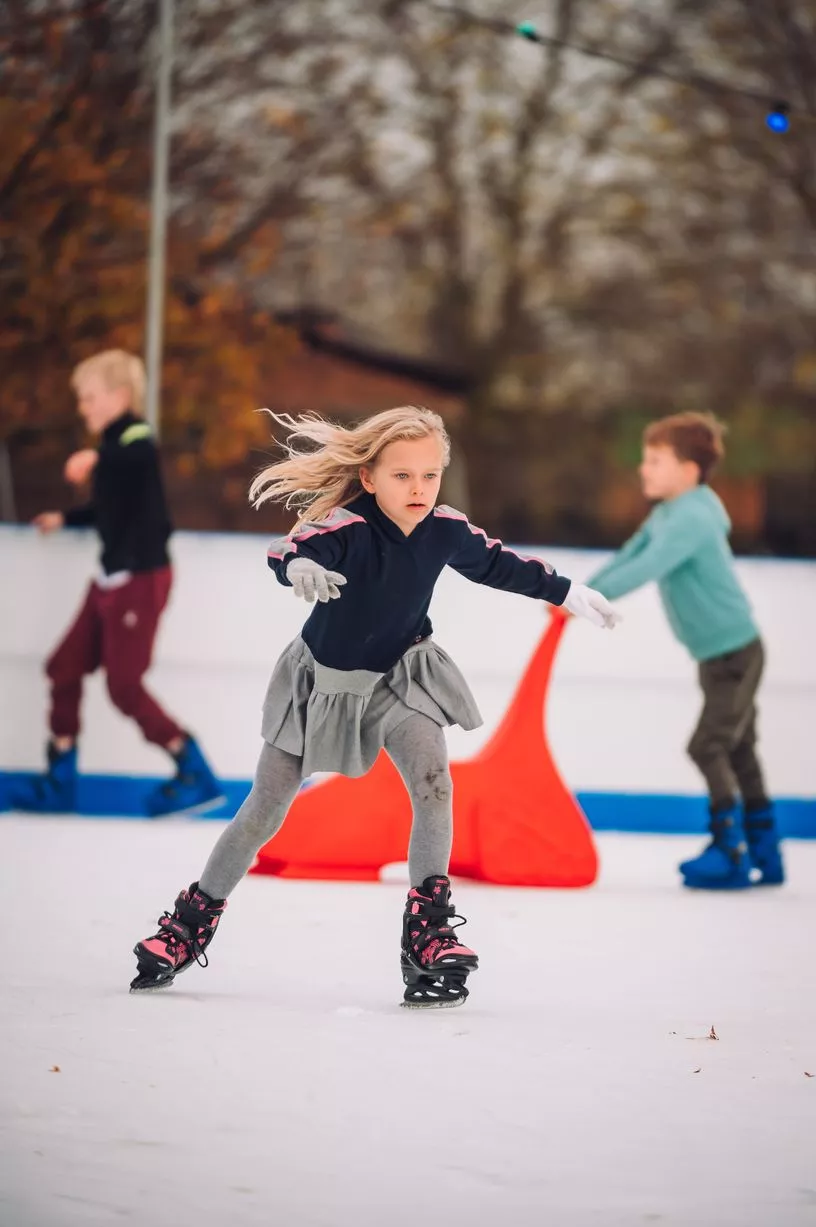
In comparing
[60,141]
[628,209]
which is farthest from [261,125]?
[628,209]

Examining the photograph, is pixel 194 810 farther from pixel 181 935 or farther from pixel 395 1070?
pixel 395 1070

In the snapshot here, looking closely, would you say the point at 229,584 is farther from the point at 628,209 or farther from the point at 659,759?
the point at 628,209

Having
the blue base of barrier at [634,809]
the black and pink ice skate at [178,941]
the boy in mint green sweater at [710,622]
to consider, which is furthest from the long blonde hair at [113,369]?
the black and pink ice skate at [178,941]

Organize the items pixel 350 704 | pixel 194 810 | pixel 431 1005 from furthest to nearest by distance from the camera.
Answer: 1. pixel 194 810
2. pixel 350 704
3. pixel 431 1005

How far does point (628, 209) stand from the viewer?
8148 mm

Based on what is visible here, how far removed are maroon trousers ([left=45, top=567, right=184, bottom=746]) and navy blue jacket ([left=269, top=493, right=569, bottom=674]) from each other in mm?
1850

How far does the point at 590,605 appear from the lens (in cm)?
248

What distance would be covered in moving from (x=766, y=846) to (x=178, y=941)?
1706mm

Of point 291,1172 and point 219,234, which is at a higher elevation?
point 219,234

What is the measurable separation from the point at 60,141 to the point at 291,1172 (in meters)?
6.34

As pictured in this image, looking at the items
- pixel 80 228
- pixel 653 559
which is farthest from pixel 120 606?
pixel 80 228

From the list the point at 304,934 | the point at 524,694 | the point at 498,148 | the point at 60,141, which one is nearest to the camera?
the point at 304,934

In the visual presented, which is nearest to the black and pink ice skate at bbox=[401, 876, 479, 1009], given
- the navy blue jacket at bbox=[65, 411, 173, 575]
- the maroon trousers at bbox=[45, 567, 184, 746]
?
the maroon trousers at bbox=[45, 567, 184, 746]

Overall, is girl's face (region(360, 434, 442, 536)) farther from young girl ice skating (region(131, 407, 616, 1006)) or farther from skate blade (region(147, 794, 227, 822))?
skate blade (region(147, 794, 227, 822))
